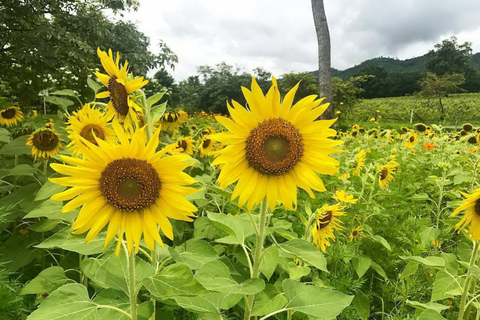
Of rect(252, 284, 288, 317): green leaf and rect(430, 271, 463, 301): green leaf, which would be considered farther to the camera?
rect(430, 271, 463, 301): green leaf

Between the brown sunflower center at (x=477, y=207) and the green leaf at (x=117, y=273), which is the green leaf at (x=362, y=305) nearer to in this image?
the brown sunflower center at (x=477, y=207)

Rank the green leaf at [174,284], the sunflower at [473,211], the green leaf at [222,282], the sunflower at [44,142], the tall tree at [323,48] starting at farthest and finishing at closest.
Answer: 1. the tall tree at [323,48]
2. the sunflower at [44,142]
3. the sunflower at [473,211]
4. the green leaf at [222,282]
5. the green leaf at [174,284]

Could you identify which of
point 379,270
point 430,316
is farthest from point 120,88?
point 379,270

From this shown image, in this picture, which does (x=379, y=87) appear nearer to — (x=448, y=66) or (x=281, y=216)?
(x=448, y=66)

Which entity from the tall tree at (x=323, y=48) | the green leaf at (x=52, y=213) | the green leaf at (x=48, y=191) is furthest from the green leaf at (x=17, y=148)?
the tall tree at (x=323, y=48)

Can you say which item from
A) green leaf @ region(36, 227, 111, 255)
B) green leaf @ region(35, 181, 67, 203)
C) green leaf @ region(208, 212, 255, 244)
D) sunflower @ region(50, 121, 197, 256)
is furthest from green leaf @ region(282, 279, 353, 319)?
green leaf @ region(35, 181, 67, 203)

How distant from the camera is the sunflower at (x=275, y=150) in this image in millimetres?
1248

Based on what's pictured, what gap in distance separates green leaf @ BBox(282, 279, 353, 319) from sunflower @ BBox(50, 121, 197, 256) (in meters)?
0.50

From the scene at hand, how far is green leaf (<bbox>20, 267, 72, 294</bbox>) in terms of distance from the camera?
4.83 feet

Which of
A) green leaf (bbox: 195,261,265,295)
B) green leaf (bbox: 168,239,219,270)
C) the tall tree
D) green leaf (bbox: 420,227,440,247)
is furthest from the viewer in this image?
the tall tree

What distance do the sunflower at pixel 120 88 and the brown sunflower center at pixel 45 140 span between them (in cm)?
117

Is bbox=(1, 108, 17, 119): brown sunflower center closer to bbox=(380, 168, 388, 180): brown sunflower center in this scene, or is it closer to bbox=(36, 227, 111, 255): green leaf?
bbox=(36, 227, 111, 255): green leaf

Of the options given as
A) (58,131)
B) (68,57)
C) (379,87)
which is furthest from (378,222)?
(379,87)

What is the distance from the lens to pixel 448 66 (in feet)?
184
